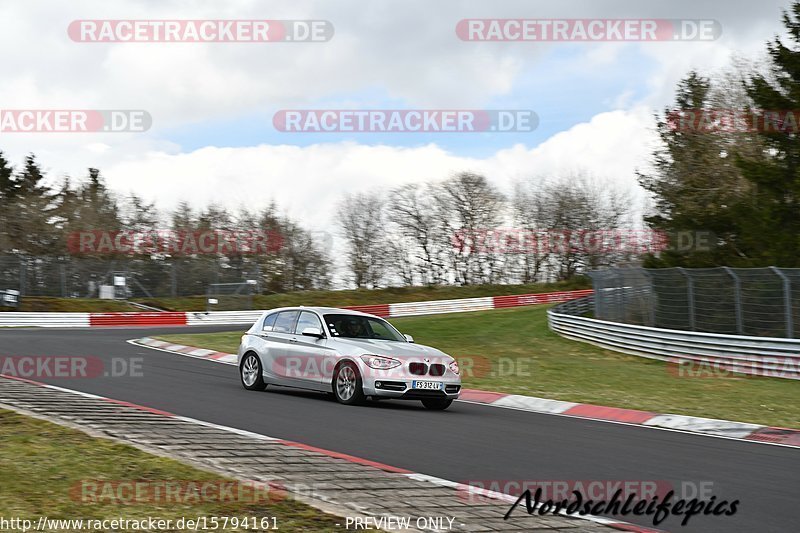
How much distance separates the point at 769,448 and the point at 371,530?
6.53 metres

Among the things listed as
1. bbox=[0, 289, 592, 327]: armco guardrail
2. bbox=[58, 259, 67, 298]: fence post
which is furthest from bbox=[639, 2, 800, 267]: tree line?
bbox=[58, 259, 67, 298]: fence post

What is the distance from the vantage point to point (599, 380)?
18234mm

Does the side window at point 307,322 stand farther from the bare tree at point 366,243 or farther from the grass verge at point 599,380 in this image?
the bare tree at point 366,243

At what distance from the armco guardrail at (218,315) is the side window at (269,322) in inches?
1122

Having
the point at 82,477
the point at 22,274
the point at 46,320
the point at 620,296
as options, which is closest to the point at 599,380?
the point at 620,296

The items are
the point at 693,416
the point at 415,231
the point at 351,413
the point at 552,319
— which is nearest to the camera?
the point at 351,413

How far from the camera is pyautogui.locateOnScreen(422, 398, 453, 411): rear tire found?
13.3m

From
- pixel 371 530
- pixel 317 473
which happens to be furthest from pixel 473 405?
pixel 371 530

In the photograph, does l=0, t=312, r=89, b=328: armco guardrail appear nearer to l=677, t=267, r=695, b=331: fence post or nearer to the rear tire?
l=677, t=267, r=695, b=331: fence post

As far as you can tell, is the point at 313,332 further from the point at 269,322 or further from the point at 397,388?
the point at 397,388

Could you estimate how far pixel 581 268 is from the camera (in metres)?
73.2

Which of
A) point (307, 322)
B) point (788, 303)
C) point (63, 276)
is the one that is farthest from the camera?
point (63, 276)

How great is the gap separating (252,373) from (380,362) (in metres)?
2.97

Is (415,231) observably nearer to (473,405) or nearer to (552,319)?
(552,319)
